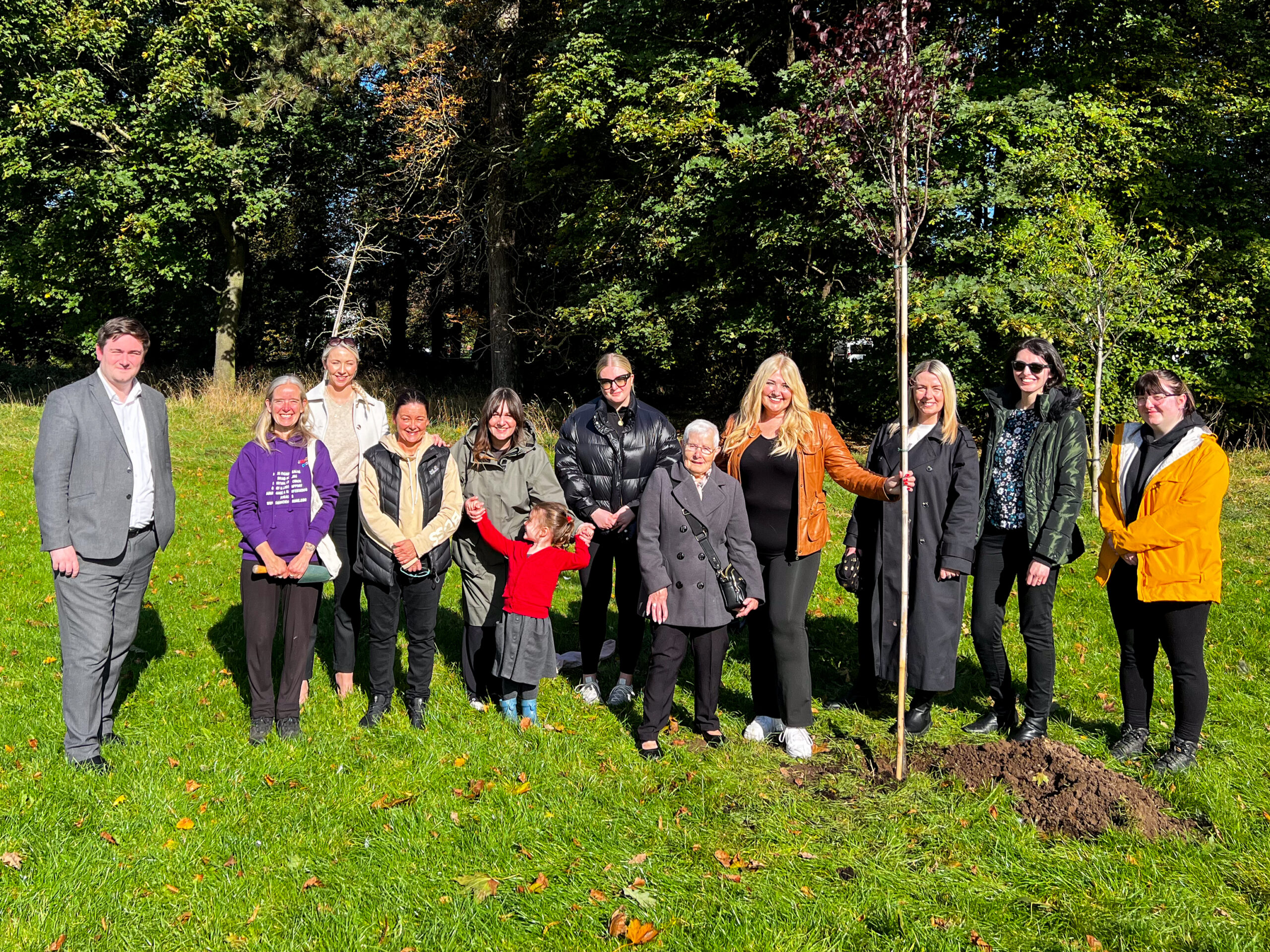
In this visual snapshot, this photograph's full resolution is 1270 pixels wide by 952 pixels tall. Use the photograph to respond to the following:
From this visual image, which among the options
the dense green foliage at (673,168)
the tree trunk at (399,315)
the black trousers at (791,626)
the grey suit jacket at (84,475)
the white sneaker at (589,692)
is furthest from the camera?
the tree trunk at (399,315)

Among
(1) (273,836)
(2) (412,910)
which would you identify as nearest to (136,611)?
(1) (273,836)

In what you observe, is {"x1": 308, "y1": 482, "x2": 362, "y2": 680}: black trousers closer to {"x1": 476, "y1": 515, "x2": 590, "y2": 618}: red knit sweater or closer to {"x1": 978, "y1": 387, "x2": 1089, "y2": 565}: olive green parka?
{"x1": 476, "y1": 515, "x2": 590, "y2": 618}: red knit sweater

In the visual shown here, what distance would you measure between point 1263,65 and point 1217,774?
17551 mm

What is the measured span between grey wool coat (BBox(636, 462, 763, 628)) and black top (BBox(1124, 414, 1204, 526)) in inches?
86.6

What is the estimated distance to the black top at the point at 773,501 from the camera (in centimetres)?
528

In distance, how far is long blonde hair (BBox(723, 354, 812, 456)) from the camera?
17.3 feet

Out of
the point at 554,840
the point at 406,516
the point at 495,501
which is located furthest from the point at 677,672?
the point at 406,516

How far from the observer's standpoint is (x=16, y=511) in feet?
37.0

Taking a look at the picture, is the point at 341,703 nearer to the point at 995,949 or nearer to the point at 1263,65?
the point at 995,949

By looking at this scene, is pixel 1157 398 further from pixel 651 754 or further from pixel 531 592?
pixel 531 592

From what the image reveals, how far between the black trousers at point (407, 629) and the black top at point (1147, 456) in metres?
4.10

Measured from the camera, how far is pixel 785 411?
5340mm

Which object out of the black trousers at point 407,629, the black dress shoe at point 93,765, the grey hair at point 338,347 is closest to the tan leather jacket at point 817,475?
the black trousers at point 407,629

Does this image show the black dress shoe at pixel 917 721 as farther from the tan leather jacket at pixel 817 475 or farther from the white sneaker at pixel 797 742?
the tan leather jacket at pixel 817 475
